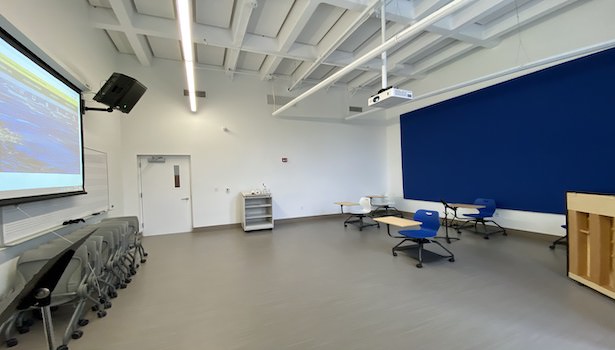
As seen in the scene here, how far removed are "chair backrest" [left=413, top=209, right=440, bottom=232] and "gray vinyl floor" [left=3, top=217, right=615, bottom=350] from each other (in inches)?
23.7

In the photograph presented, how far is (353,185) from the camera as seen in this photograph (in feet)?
29.2

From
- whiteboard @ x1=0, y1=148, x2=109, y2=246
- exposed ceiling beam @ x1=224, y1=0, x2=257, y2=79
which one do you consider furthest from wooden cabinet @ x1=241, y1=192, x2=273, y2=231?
exposed ceiling beam @ x1=224, y1=0, x2=257, y2=79

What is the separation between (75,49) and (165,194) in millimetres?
3833

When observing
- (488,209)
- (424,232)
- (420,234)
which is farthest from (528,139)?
(420,234)

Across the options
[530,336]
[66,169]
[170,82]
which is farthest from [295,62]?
[530,336]

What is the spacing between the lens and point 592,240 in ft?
10.1

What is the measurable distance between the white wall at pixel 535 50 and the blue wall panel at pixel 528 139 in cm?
26

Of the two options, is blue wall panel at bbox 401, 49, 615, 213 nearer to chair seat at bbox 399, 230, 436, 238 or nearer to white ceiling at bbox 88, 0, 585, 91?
white ceiling at bbox 88, 0, 585, 91

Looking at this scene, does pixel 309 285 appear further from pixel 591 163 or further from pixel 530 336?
pixel 591 163

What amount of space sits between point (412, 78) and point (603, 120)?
14.4 ft

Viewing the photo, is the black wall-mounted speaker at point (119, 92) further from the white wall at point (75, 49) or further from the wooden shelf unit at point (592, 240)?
the wooden shelf unit at point (592, 240)

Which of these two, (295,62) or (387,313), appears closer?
(387,313)

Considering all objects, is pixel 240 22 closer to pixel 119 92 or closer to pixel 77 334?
pixel 119 92

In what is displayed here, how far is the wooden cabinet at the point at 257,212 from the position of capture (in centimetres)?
692
